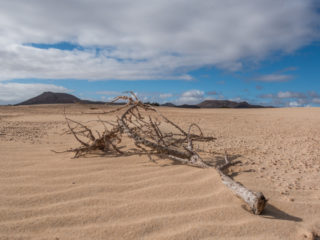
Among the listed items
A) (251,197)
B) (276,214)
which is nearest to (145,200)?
(251,197)

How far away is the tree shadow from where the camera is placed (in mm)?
1810

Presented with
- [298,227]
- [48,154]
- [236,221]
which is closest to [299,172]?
[298,227]

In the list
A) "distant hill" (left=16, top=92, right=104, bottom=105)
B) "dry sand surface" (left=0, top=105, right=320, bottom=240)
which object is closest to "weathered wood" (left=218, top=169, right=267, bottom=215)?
"dry sand surface" (left=0, top=105, right=320, bottom=240)

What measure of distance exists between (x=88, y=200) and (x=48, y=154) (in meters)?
1.76

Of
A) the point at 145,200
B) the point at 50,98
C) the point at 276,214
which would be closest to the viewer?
the point at 276,214

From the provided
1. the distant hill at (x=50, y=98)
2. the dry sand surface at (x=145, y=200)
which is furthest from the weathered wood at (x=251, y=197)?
the distant hill at (x=50, y=98)

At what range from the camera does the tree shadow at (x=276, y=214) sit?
1.81 metres

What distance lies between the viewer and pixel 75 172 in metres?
2.59

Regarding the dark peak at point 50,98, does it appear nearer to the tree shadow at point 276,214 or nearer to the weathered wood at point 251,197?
the weathered wood at point 251,197

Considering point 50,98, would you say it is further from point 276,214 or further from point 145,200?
point 276,214

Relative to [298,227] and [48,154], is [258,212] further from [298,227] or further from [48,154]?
[48,154]

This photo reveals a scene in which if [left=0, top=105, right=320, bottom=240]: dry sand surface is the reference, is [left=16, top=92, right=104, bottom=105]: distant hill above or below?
above

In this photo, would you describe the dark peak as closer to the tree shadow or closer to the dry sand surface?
the dry sand surface

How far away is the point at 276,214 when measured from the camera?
6.10ft
